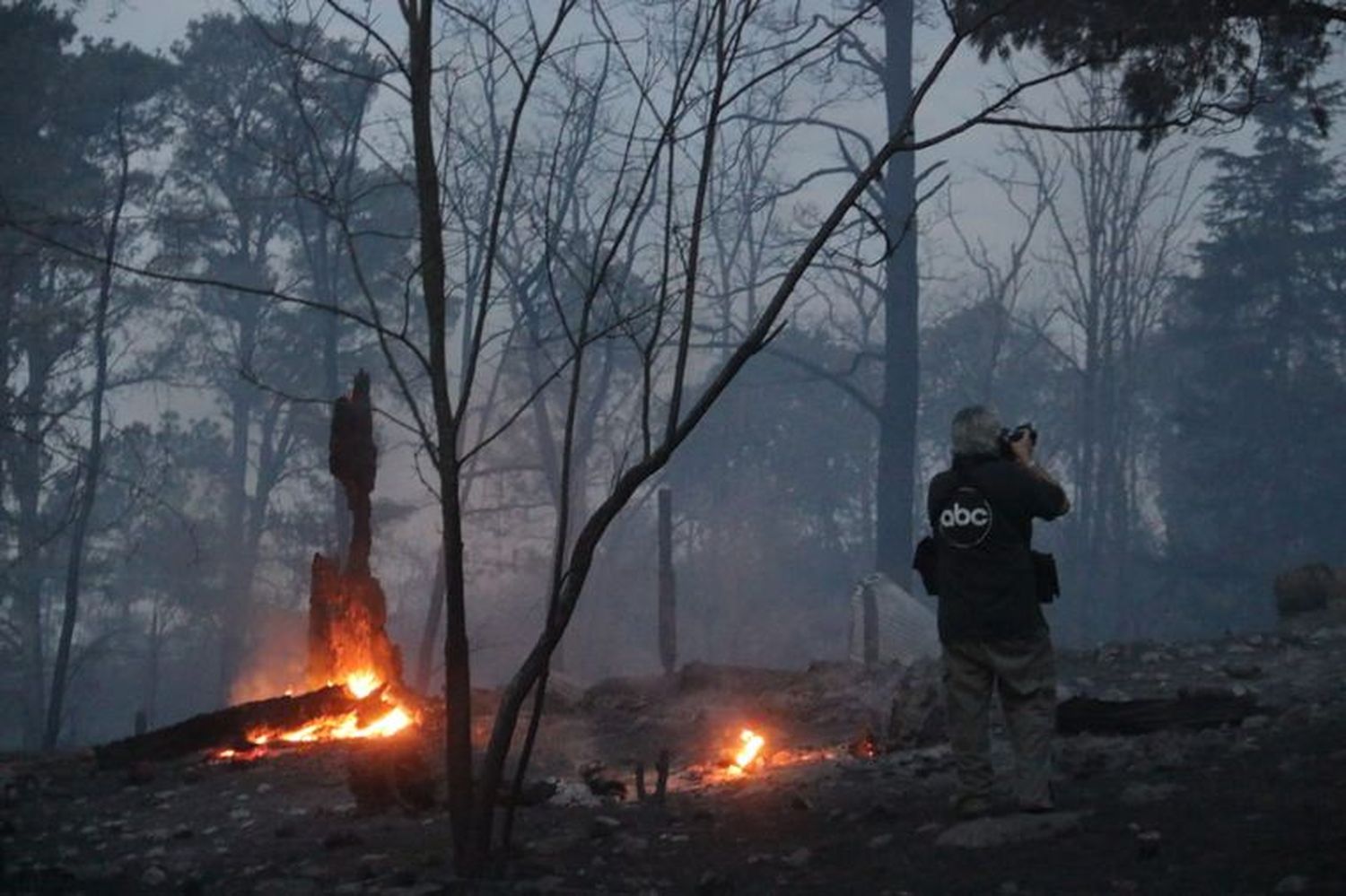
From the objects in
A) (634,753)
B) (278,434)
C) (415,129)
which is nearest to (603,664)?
(278,434)

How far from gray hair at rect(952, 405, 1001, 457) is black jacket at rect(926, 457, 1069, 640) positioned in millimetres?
49

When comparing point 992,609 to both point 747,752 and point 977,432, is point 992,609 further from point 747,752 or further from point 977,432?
point 747,752

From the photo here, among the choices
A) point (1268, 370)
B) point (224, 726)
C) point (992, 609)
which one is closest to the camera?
point (992, 609)

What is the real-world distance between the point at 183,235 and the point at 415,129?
93.8 feet

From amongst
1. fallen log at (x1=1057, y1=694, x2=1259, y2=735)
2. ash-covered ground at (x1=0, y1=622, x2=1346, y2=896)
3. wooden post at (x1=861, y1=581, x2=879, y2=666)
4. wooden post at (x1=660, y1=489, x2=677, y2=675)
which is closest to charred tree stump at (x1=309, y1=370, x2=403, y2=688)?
ash-covered ground at (x1=0, y1=622, x2=1346, y2=896)

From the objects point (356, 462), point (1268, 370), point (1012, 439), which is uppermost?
point (1268, 370)

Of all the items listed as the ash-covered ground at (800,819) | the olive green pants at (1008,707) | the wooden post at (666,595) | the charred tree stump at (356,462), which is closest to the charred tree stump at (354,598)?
the charred tree stump at (356,462)

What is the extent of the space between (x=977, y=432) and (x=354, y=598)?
7.22m

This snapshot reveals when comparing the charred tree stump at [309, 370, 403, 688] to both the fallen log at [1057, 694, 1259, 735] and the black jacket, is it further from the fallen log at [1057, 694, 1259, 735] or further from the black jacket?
the black jacket

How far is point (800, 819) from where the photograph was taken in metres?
7.16

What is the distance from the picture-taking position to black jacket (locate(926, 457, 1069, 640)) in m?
6.60

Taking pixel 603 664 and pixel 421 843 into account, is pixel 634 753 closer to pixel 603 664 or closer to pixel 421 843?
pixel 421 843

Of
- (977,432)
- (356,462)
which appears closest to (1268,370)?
(356,462)

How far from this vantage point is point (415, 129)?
5984 millimetres
